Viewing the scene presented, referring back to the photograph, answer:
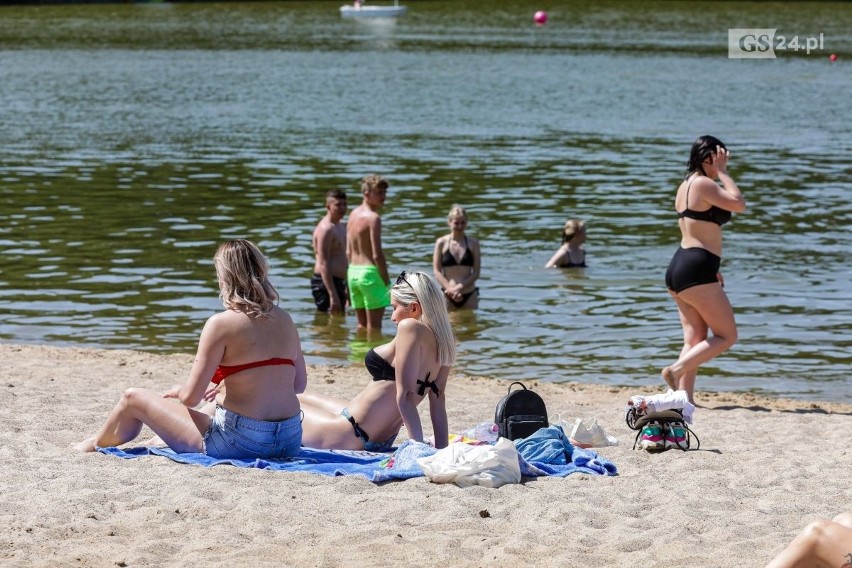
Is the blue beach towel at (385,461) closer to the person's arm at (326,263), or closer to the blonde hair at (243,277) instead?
the blonde hair at (243,277)

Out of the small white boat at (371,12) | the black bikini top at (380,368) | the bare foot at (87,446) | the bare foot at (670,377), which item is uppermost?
the small white boat at (371,12)

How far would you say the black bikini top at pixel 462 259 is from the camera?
13609mm

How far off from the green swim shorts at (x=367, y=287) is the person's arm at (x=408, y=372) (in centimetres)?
514

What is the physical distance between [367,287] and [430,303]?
533cm

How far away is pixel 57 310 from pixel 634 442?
769 centimetres

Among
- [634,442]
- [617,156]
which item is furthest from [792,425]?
[617,156]

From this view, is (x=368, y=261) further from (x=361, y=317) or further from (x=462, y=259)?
(x=462, y=259)

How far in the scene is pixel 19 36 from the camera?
2313 inches

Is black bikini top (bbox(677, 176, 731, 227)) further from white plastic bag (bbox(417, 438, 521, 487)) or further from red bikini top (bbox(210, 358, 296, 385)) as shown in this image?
red bikini top (bbox(210, 358, 296, 385))

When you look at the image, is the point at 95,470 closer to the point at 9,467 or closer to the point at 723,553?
the point at 9,467

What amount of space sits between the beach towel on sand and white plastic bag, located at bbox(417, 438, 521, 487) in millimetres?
142

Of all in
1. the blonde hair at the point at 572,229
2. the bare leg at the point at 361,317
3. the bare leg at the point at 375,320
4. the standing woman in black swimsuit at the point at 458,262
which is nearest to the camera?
the bare leg at the point at 375,320
